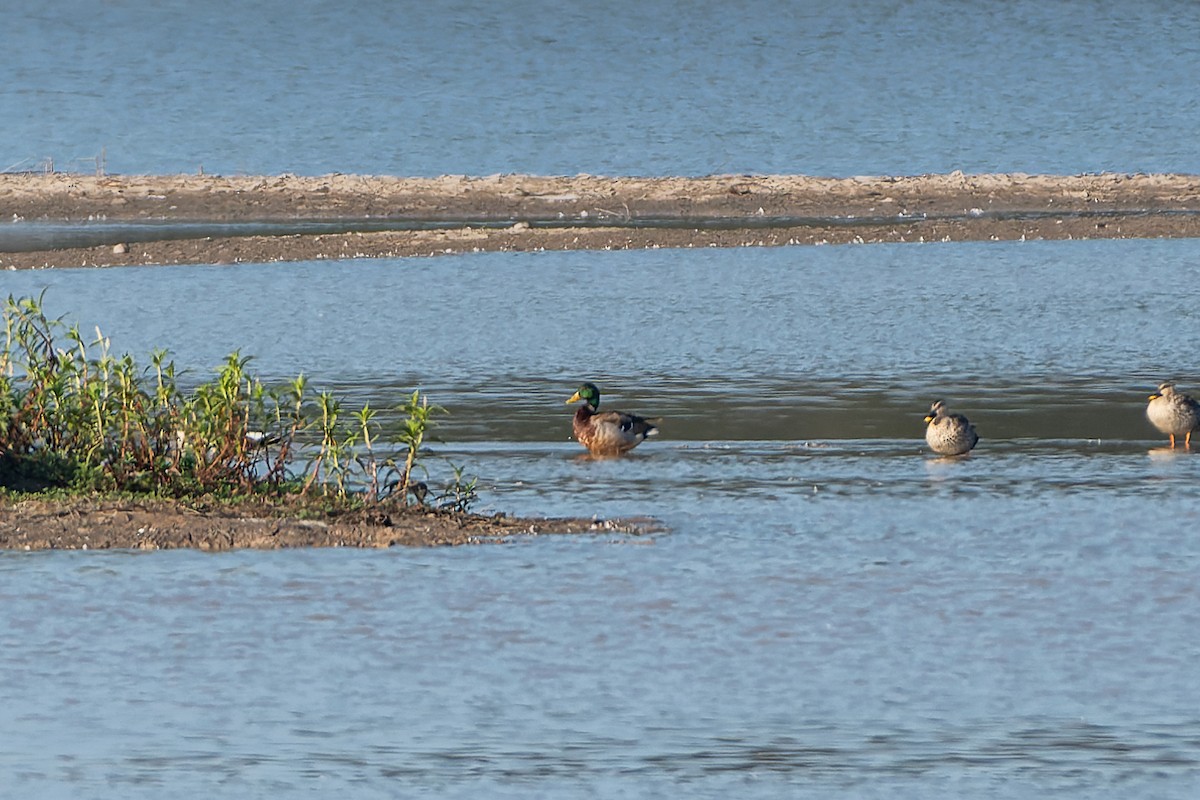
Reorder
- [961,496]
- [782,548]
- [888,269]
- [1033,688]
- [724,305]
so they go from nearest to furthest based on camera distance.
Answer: [1033,688]
[782,548]
[961,496]
[724,305]
[888,269]

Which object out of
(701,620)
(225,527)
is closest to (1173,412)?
(701,620)

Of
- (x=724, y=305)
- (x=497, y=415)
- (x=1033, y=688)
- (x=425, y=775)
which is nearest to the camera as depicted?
(x=425, y=775)

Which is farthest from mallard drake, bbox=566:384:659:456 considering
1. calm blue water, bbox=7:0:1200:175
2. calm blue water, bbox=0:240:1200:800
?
calm blue water, bbox=7:0:1200:175

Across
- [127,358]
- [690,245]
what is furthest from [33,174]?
[127,358]

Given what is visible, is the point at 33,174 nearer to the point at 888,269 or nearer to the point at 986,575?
the point at 888,269

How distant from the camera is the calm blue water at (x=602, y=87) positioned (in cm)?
4072

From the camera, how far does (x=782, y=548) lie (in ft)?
36.8

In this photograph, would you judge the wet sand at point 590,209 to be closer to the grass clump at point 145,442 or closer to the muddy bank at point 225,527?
the grass clump at point 145,442

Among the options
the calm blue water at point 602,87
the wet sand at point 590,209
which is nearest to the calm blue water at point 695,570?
the wet sand at point 590,209

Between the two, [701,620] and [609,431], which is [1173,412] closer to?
[609,431]

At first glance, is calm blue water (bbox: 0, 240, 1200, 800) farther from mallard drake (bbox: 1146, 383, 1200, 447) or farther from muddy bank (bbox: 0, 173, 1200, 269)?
muddy bank (bbox: 0, 173, 1200, 269)

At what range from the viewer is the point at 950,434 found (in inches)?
545

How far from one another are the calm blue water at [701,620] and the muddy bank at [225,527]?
20 cm

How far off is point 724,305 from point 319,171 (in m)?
17.1
